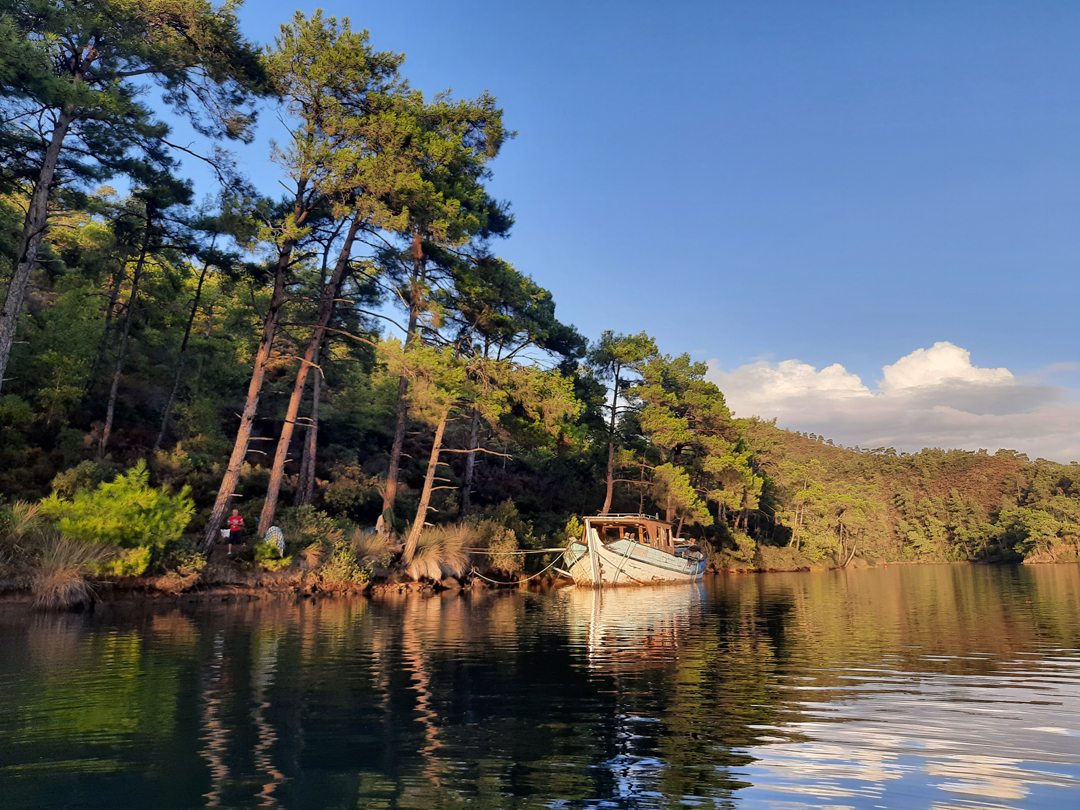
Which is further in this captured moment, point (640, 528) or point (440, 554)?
point (640, 528)

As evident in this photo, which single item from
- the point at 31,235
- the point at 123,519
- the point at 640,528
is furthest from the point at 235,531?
the point at 640,528

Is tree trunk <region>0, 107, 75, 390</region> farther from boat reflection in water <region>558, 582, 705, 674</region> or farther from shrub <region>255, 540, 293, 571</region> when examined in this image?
boat reflection in water <region>558, 582, 705, 674</region>

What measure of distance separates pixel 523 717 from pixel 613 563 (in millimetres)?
26864

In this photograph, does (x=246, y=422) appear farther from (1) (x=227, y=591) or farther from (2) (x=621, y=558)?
(2) (x=621, y=558)

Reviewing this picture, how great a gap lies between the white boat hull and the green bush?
19716 mm

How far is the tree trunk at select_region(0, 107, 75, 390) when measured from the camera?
1778 cm

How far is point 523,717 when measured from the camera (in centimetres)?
725

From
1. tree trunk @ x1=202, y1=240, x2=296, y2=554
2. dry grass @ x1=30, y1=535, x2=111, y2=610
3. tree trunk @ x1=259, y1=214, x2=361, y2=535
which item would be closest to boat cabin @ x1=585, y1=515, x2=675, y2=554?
tree trunk @ x1=259, y1=214, x2=361, y2=535

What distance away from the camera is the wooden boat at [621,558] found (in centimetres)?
3309

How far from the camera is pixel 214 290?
Answer: 42.6m

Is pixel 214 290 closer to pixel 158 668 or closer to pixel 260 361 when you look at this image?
pixel 260 361

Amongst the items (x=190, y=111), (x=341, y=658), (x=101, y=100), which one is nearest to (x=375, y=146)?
(x=190, y=111)

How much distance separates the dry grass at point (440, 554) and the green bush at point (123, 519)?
378 inches

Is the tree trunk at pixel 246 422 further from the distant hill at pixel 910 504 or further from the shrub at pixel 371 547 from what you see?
the distant hill at pixel 910 504
